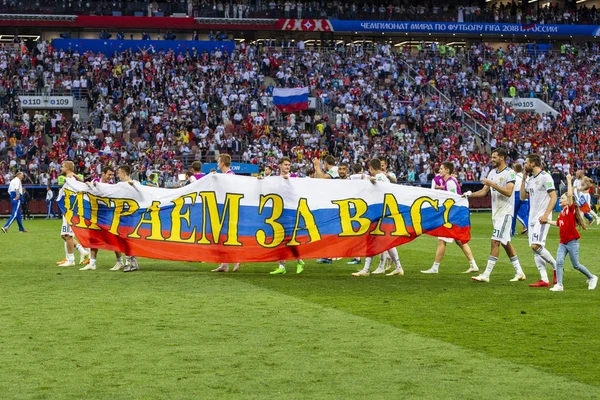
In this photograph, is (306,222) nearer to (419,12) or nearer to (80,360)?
(80,360)

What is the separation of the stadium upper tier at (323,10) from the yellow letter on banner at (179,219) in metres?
44.2

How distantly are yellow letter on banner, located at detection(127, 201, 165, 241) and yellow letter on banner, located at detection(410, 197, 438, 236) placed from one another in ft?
14.2

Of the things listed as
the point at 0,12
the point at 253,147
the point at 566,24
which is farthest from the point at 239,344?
the point at 566,24

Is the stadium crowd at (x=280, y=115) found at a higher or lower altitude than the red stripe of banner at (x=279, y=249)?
higher

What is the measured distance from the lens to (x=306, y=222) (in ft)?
53.5

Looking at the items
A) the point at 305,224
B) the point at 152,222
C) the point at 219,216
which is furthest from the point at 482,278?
the point at 152,222

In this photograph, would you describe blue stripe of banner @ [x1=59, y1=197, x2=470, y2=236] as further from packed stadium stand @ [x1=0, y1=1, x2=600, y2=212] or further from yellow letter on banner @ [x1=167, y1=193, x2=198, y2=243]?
packed stadium stand @ [x1=0, y1=1, x2=600, y2=212]

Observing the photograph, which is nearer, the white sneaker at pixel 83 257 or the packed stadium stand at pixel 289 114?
the white sneaker at pixel 83 257

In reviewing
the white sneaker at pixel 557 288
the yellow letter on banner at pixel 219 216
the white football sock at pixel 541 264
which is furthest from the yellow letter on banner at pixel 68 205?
the white sneaker at pixel 557 288

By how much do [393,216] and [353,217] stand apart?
671 millimetres

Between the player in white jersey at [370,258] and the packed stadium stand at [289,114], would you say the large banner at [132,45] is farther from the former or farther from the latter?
the player in white jersey at [370,258]

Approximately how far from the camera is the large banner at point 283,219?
53.1ft

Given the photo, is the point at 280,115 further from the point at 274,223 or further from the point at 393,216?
the point at 393,216

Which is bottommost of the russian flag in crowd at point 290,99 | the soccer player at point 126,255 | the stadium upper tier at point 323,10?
the soccer player at point 126,255
